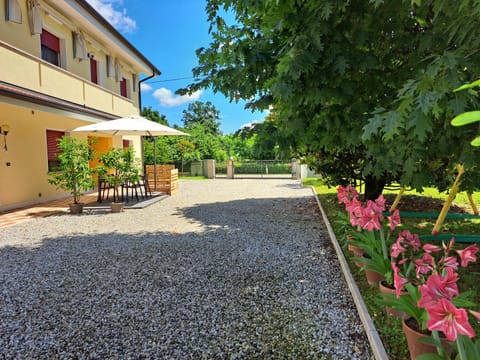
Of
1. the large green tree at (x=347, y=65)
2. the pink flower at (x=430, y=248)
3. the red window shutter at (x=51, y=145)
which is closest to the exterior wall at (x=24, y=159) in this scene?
the red window shutter at (x=51, y=145)

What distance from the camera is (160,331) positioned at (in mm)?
2779

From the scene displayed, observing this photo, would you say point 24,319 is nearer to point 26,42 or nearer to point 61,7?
point 26,42

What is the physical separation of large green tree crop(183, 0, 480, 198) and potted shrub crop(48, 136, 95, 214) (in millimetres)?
5933

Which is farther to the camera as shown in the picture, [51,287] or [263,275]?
[263,275]

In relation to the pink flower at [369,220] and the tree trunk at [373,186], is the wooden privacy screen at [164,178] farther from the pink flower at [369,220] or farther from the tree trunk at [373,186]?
the pink flower at [369,220]

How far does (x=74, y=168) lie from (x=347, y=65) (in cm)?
774

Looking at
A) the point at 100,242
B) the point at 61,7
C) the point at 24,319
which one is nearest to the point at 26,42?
the point at 61,7

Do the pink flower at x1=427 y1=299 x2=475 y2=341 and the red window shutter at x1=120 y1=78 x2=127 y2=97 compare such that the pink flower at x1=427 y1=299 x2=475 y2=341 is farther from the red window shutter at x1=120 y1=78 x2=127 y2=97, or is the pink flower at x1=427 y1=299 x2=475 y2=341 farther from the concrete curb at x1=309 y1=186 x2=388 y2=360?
the red window shutter at x1=120 y1=78 x2=127 y2=97

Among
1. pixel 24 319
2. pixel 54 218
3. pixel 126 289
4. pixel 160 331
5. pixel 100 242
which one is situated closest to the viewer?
pixel 160 331

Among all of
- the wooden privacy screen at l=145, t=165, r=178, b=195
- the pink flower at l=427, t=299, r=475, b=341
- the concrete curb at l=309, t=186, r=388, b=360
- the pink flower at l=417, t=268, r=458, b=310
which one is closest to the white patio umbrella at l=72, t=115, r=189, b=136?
the wooden privacy screen at l=145, t=165, r=178, b=195

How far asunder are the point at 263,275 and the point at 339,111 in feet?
7.50

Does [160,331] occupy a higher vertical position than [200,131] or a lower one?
lower

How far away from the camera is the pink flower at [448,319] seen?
1254 mm

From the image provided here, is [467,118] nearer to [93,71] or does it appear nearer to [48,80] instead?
[48,80]
